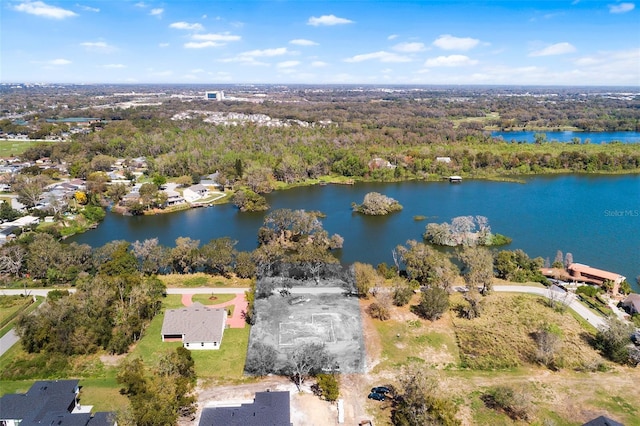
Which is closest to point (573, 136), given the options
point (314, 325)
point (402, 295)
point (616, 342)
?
point (616, 342)

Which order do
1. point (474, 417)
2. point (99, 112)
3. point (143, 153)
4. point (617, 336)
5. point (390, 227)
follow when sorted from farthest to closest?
1. point (99, 112)
2. point (143, 153)
3. point (390, 227)
4. point (617, 336)
5. point (474, 417)

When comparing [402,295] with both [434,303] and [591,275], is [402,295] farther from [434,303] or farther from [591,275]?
[591,275]

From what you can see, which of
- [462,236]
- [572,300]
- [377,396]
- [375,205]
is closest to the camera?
[377,396]

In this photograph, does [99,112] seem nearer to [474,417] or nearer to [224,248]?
[224,248]

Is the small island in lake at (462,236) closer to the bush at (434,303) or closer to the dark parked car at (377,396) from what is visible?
the bush at (434,303)

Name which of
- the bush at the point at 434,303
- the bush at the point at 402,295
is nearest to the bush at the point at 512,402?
the bush at the point at 434,303

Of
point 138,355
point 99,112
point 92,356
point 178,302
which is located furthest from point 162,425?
point 99,112

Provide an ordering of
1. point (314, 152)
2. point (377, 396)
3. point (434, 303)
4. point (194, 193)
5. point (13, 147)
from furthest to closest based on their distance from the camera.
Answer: point (13, 147)
point (314, 152)
point (194, 193)
point (434, 303)
point (377, 396)
